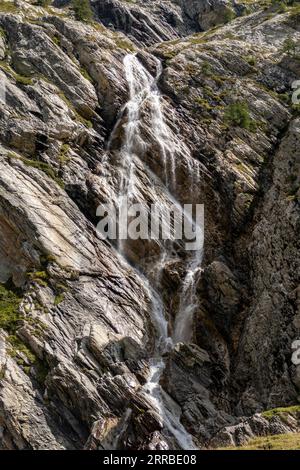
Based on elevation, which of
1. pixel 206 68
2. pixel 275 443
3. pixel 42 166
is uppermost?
pixel 206 68

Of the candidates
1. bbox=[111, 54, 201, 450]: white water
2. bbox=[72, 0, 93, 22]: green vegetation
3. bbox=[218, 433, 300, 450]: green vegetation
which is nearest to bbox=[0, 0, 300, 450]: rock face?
bbox=[111, 54, 201, 450]: white water

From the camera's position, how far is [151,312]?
127ft

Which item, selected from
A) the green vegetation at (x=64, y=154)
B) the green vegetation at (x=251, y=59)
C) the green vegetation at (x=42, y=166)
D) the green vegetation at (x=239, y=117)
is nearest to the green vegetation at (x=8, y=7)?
the green vegetation at (x=64, y=154)

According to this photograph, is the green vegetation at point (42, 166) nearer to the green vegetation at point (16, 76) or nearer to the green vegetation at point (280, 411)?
A: the green vegetation at point (16, 76)

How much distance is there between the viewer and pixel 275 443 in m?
21.2

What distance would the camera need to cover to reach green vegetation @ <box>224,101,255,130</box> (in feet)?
173

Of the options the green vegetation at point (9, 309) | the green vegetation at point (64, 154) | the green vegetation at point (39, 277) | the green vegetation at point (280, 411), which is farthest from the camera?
the green vegetation at point (64, 154)

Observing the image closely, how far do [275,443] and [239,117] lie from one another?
39.1m

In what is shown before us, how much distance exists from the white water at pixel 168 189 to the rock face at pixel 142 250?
185mm

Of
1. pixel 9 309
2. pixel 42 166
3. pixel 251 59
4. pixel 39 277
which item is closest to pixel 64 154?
pixel 42 166

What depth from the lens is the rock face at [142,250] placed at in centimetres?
2981

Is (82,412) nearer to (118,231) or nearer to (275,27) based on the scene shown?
(118,231)

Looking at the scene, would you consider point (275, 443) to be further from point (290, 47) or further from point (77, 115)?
point (290, 47)
